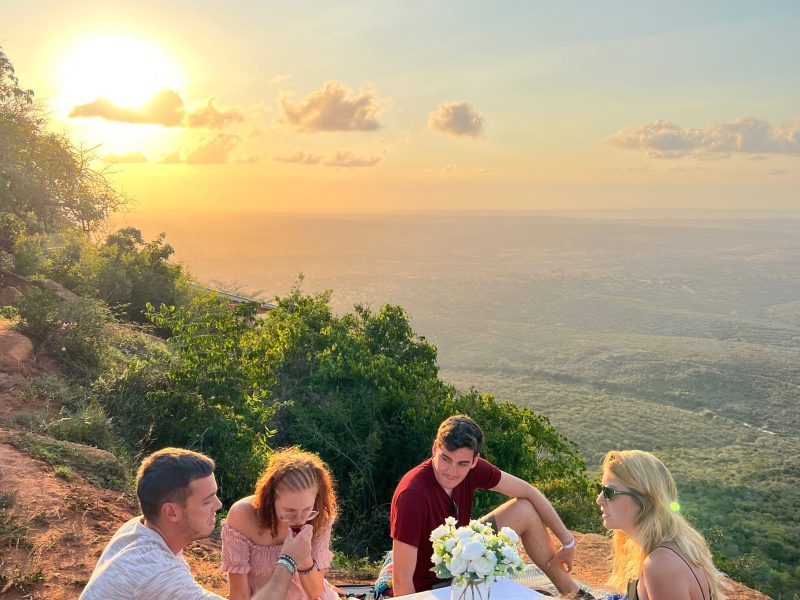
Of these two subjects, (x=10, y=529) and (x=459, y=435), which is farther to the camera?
(x=10, y=529)

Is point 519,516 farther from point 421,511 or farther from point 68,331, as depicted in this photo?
point 68,331

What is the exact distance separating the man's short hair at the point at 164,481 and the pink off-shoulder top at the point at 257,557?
1070 mm

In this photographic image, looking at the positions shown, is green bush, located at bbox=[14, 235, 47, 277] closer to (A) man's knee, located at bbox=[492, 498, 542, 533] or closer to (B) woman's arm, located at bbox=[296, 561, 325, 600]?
(A) man's knee, located at bbox=[492, 498, 542, 533]

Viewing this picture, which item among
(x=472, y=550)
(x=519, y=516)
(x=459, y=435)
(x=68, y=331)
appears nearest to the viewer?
(x=472, y=550)

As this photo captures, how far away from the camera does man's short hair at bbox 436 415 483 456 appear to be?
4.16m

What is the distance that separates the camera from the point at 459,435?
4.19 meters

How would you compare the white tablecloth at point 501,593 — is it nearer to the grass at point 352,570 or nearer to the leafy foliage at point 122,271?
the grass at point 352,570

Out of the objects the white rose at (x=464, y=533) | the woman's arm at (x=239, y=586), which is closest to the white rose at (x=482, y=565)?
the white rose at (x=464, y=533)

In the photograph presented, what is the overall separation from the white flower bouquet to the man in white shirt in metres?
1.00

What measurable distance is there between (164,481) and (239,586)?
1.38m

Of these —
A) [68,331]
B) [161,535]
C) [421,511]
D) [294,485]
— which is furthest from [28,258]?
[161,535]

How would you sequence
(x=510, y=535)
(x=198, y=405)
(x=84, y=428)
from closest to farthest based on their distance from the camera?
(x=510, y=535), (x=84, y=428), (x=198, y=405)

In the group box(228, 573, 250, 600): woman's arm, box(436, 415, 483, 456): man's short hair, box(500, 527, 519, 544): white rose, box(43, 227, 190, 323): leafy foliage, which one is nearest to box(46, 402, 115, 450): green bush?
box(228, 573, 250, 600): woman's arm

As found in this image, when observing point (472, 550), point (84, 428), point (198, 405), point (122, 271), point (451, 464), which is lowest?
point (198, 405)
